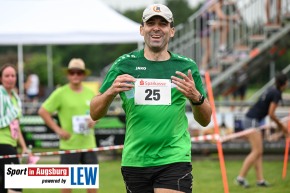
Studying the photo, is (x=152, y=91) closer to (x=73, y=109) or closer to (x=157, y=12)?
(x=157, y=12)

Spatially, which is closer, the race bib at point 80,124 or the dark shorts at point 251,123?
the race bib at point 80,124

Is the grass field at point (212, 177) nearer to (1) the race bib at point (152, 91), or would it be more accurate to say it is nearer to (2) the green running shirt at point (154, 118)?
(2) the green running shirt at point (154, 118)

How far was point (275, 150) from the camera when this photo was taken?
1670 centimetres

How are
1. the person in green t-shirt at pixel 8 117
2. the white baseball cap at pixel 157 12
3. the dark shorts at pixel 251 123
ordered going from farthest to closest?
1. the dark shorts at pixel 251 123
2. the person in green t-shirt at pixel 8 117
3. the white baseball cap at pixel 157 12

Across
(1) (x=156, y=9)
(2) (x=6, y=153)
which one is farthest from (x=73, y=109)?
(1) (x=156, y=9)

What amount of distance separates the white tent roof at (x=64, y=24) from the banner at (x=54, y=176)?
469 inches

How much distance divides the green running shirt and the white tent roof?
1210 cm

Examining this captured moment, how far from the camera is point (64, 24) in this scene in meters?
18.8

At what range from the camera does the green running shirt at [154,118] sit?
5691mm

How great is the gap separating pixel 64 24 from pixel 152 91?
13455 mm

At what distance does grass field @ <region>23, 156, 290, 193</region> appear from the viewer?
11.8m

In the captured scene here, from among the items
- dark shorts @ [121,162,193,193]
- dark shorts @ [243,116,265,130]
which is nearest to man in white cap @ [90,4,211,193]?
dark shorts @ [121,162,193,193]

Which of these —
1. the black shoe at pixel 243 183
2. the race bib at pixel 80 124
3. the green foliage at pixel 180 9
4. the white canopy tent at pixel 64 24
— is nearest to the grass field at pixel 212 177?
the black shoe at pixel 243 183

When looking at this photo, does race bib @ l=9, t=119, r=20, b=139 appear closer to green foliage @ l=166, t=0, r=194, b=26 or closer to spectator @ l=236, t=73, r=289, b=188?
spectator @ l=236, t=73, r=289, b=188
